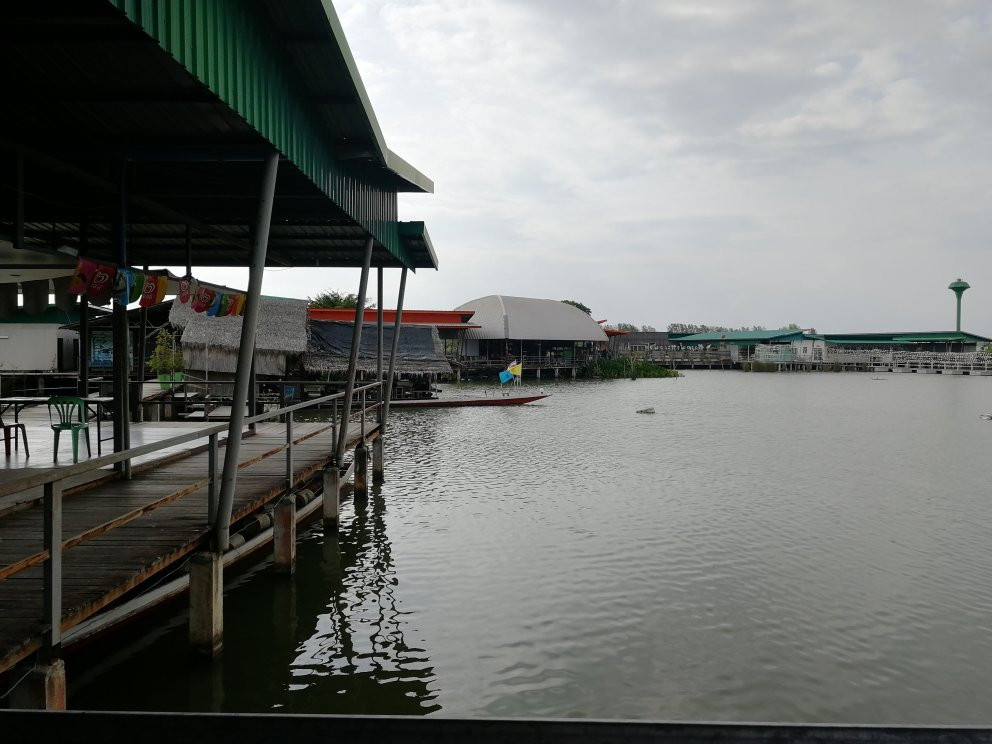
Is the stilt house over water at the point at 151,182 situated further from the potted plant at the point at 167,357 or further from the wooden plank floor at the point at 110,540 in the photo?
the potted plant at the point at 167,357

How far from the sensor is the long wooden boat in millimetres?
31844

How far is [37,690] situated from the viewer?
4.32m

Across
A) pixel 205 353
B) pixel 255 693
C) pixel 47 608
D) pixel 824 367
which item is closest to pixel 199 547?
pixel 255 693

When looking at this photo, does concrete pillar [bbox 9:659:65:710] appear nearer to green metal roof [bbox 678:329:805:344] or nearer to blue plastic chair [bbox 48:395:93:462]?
blue plastic chair [bbox 48:395:93:462]

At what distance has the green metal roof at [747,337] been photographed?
8544 cm

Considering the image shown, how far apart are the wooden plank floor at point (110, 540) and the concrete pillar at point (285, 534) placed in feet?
0.78

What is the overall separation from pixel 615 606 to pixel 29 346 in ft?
78.3

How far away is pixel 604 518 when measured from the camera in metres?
12.8

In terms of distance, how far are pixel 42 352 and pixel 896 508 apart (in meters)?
25.9

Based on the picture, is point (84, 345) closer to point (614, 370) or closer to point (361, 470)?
point (361, 470)

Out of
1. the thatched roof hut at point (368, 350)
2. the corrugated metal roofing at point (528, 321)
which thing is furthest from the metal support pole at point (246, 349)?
the corrugated metal roofing at point (528, 321)

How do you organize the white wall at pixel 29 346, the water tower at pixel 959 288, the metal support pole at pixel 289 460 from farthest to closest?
the water tower at pixel 959 288
the white wall at pixel 29 346
the metal support pole at pixel 289 460

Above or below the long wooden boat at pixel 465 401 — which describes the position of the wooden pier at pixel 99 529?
above

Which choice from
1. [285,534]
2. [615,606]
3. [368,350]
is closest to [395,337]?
[285,534]
